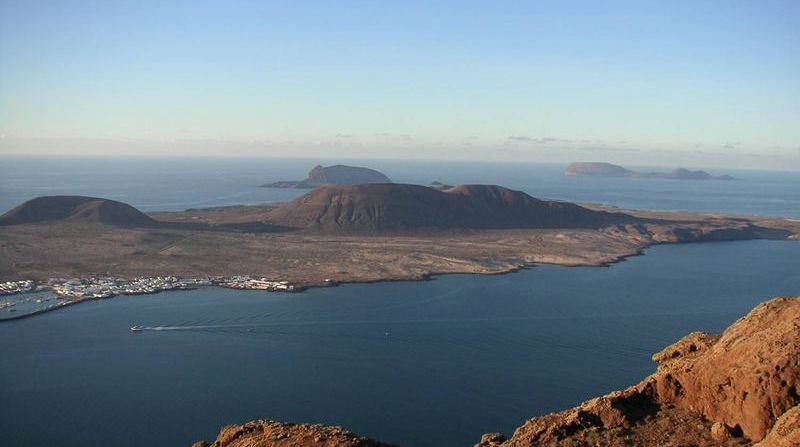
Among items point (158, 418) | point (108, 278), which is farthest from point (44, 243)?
point (158, 418)

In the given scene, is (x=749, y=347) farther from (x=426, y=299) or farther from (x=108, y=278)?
(x=108, y=278)

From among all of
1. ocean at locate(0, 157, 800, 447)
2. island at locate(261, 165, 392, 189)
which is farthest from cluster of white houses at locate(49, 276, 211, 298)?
island at locate(261, 165, 392, 189)

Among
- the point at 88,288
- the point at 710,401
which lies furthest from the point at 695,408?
the point at 88,288

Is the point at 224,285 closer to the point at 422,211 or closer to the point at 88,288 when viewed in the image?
the point at 88,288

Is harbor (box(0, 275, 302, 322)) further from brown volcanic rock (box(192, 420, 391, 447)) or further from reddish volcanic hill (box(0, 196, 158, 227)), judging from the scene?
brown volcanic rock (box(192, 420, 391, 447))

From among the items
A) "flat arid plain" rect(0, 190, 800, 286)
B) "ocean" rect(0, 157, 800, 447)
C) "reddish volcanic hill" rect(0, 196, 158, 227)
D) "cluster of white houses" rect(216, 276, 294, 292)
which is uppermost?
"reddish volcanic hill" rect(0, 196, 158, 227)
